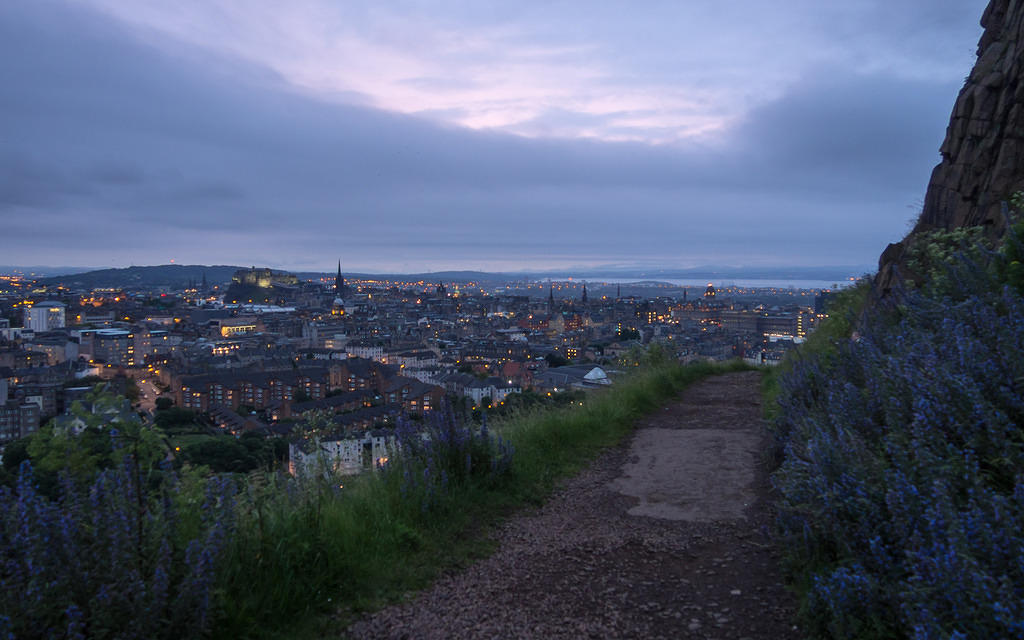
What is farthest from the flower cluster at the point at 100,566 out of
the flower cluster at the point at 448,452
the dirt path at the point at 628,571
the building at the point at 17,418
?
the building at the point at 17,418

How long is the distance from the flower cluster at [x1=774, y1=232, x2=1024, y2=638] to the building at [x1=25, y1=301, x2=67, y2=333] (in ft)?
394

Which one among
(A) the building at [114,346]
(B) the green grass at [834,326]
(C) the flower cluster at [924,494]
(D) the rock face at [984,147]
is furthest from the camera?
(A) the building at [114,346]

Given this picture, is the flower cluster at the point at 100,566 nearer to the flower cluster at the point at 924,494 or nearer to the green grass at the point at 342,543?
the green grass at the point at 342,543

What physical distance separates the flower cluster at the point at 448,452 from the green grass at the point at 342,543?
0.11 meters

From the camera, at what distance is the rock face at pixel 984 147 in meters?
6.48

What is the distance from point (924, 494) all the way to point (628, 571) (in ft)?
5.66

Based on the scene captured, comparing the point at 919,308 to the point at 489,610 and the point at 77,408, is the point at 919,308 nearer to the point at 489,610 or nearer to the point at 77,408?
the point at 489,610

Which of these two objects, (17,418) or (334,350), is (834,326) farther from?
(334,350)

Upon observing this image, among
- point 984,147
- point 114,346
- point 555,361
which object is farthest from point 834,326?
point 114,346

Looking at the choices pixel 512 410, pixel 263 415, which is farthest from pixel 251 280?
pixel 512 410

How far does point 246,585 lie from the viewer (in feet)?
10.1

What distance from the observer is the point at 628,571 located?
11.9 ft

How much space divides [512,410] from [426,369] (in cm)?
5483

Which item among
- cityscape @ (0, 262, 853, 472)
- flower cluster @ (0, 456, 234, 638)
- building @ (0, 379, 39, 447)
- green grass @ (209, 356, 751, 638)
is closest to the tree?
cityscape @ (0, 262, 853, 472)
